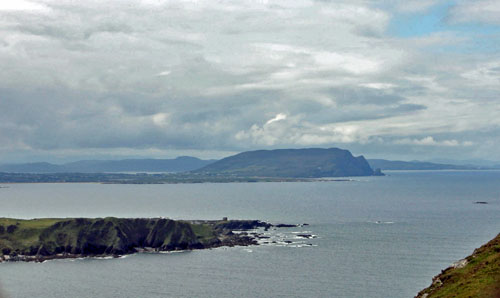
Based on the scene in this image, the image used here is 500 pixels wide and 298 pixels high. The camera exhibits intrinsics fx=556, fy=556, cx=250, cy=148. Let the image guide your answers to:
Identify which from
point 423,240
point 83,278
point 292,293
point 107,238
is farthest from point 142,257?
point 423,240

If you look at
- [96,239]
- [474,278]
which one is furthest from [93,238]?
[474,278]

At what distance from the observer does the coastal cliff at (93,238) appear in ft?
547

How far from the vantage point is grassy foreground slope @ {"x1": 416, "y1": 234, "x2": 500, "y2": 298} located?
4760 centimetres

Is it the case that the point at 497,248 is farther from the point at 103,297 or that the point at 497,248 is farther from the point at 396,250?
the point at 396,250

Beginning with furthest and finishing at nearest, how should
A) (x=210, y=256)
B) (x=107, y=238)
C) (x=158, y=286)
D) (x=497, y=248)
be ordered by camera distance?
(x=107, y=238), (x=210, y=256), (x=158, y=286), (x=497, y=248)

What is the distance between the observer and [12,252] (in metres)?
165

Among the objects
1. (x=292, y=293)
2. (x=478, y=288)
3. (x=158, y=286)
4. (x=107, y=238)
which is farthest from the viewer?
(x=107, y=238)

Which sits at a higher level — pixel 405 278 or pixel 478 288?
pixel 478 288

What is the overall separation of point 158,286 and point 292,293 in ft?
100

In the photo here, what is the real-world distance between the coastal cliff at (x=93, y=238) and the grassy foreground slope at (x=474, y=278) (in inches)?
4800

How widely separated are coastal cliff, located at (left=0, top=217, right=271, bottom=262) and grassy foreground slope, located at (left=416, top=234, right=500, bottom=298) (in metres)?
122

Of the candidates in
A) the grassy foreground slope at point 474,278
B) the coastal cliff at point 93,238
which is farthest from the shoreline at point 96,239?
the grassy foreground slope at point 474,278

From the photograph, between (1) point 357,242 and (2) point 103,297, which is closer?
(2) point 103,297

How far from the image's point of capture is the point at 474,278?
52688 millimetres
